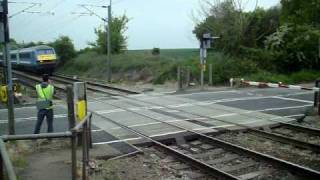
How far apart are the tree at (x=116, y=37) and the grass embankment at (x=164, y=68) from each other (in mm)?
1624

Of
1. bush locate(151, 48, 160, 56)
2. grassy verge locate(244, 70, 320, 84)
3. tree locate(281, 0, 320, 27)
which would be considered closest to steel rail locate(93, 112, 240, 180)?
tree locate(281, 0, 320, 27)

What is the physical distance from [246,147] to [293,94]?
39.3ft

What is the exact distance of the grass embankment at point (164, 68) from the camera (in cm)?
3111

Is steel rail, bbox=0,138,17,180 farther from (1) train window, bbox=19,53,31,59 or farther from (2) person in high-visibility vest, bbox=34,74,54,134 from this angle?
(1) train window, bbox=19,53,31,59

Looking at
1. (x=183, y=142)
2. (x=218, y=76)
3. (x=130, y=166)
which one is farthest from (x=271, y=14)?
(x=130, y=166)

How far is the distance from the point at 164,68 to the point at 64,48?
99.7 feet

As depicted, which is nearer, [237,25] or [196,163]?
[196,163]

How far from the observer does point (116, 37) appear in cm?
5809

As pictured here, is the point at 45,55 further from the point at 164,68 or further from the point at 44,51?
the point at 164,68

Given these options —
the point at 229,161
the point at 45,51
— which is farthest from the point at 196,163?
the point at 45,51

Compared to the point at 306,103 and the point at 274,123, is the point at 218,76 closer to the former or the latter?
the point at 306,103

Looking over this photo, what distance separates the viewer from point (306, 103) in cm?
2052

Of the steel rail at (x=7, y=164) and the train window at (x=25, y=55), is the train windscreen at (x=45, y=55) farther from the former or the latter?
the steel rail at (x=7, y=164)

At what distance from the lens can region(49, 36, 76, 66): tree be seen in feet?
214
